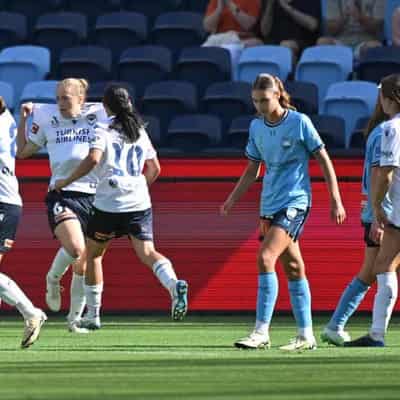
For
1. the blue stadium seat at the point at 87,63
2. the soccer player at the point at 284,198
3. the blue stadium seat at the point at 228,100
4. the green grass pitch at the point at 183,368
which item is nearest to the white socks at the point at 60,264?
the green grass pitch at the point at 183,368

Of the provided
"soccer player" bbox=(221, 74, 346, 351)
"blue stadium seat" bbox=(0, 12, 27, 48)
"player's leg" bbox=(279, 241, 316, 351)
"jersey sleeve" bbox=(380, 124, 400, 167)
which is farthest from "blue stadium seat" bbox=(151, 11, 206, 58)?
"jersey sleeve" bbox=(380, 124, 400, 167)

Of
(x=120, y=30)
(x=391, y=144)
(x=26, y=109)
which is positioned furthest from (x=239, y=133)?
(x=391, y=144)

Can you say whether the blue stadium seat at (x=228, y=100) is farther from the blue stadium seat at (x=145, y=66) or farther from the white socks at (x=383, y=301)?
the white socks at (x=383, y=301)

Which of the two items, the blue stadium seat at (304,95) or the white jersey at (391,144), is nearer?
the white jersey at (391,144)

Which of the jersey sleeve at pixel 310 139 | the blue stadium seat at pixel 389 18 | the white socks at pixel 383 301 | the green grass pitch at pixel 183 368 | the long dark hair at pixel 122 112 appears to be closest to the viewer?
the green grass pitch at pixel 183 368

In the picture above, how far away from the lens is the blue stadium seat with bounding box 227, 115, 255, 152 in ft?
53.3

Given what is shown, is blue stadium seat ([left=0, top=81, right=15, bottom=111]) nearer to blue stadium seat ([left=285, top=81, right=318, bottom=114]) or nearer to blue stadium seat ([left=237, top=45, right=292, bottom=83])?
blue stadium seat ([left=237, top=45, right=292, bottom=83])

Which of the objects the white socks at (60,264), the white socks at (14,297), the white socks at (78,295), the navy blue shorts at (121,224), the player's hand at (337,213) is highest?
the player's hand at (337,213)

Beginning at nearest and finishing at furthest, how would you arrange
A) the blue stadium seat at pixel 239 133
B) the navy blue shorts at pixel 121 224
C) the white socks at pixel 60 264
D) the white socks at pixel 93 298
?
the navy blue shorts at pixel 121 224, the white socks at pixel 93 298, the white socks at pixel 60 264, the blue stadium seat at pixel 239 133

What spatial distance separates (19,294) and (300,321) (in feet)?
6.47

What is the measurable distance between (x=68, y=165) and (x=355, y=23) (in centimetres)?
658

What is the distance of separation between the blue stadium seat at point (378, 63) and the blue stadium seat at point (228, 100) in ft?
4.35

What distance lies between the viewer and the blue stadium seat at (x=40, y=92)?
1749cm

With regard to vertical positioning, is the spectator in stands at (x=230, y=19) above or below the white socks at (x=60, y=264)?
above
